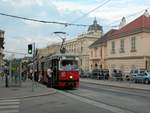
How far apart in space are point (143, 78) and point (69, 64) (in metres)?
17.9

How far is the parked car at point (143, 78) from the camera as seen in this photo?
4797cm

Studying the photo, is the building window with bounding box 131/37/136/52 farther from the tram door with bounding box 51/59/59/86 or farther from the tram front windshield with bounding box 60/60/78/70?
the tram front windshield with bounding box 60/60/78/70

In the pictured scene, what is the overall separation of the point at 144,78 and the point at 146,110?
32694mm

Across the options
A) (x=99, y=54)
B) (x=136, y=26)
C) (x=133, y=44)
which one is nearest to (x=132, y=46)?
(x=133, y=44)

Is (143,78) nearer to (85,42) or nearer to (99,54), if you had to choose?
(99,54)

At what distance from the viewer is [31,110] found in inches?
677

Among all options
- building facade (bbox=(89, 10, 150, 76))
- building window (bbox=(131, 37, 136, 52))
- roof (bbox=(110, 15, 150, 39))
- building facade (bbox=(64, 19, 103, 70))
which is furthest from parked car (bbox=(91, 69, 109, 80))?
building facade (bbox=(64, 19, 103, 70))

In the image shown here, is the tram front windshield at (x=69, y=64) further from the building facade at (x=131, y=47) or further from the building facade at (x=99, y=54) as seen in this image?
the building facade at (x=99, y=54)

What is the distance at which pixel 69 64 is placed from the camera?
1318 inches

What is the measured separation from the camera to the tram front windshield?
3316cm

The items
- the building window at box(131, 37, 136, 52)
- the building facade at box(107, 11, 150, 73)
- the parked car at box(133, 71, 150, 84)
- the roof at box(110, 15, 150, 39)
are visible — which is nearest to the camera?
the parked car at box(133, 71, 150, 84)

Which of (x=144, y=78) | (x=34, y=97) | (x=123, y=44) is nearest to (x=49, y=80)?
(x=34, y=97)

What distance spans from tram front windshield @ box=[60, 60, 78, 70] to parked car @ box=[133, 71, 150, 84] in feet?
54.4

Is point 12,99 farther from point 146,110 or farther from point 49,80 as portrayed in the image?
point 49,80
